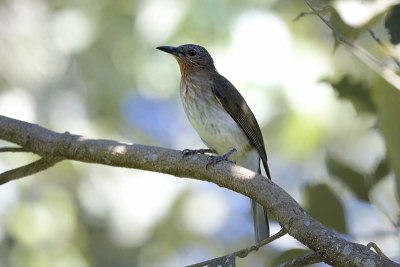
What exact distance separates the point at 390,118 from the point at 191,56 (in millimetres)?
2390

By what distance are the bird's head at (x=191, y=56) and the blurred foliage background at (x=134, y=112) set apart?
0.82 feet

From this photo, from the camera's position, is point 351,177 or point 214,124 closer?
point 351,177

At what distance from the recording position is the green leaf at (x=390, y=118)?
289 centimetres

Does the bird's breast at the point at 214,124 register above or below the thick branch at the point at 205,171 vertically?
above

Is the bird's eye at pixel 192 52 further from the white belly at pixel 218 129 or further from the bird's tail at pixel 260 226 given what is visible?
the bird's tail at pixel 260 226

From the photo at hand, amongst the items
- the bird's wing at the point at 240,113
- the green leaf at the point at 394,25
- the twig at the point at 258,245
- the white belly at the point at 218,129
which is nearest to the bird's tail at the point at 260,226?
the bird's wing at the point at 240,113

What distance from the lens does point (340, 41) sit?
3.04 m

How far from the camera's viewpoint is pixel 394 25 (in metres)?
2.93

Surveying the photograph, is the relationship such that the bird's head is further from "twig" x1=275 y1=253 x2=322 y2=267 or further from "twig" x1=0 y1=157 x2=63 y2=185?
"twig" x1=275 y1=253 x2=322 y2=267

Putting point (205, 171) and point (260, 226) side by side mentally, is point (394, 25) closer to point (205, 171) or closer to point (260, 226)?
point (205, 171)

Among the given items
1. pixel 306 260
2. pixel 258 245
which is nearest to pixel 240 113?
pixel 258 245

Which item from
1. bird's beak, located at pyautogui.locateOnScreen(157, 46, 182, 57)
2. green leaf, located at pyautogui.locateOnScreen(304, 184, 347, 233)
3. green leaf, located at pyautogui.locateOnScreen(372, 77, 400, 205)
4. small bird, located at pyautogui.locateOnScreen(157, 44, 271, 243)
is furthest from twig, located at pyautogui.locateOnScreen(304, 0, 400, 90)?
bird's beak, located at pyautogui.locateOnScreen(157, 46, 182, 57)

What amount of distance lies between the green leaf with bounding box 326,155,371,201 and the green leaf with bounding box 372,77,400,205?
0.29 metres

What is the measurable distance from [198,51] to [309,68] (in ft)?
2.93
